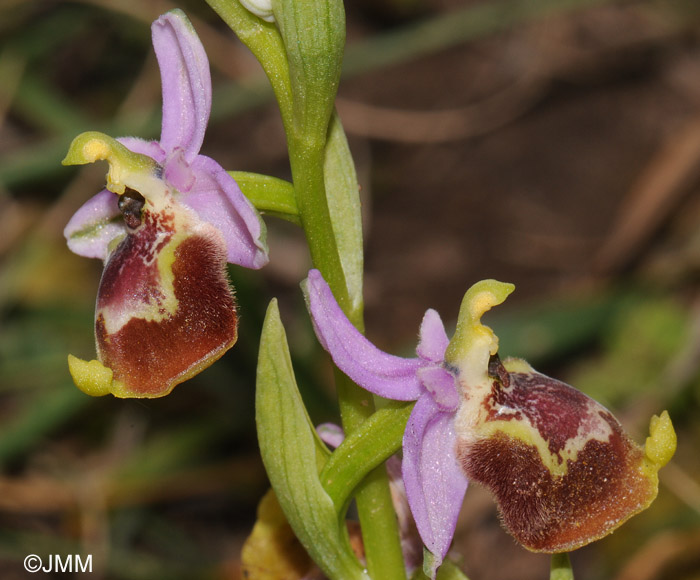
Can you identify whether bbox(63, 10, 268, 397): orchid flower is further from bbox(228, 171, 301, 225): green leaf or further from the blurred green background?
the blurred green background

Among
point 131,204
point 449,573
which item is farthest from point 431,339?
point 131,204

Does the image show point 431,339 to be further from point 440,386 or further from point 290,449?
point 290,449

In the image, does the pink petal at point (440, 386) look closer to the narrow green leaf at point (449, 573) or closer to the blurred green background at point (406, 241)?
the narrow green leaf at point (449, 573)

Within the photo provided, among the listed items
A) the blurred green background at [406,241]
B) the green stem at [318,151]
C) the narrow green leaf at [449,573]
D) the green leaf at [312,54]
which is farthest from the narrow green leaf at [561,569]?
the blurred green background at [406,241]

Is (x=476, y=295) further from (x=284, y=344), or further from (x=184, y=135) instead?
(x=184, y=135)

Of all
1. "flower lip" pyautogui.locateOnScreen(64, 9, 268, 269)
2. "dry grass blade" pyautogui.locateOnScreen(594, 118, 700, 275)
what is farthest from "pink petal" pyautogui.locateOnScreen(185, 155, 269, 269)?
"dry grass blade" pyautogui.locateOnScreen(594, 118, 700, 275)

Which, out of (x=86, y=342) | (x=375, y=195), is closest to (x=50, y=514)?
(x=86, y=342)
